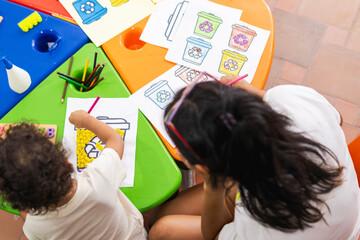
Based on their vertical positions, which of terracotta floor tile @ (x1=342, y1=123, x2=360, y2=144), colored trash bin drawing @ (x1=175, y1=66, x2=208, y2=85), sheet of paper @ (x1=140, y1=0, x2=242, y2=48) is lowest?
terracotta floor tile @ (x1=342, y1=123, x2=360, y2=144)

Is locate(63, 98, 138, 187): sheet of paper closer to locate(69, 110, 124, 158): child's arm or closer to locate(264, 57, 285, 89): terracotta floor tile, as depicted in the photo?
locate(69, 110, 124, 158): child's arm

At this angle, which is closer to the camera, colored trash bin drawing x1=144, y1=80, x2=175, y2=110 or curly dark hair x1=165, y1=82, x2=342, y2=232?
curly dark hair x1=165, y1=82, x2=342, y2=232

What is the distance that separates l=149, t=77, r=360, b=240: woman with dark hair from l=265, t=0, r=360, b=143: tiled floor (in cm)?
110

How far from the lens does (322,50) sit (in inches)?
74.7

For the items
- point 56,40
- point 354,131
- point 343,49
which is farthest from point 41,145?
point 343,49

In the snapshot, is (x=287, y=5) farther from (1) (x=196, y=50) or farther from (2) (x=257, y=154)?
(2) (x=257, y=154)

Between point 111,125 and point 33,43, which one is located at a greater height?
point 33,43

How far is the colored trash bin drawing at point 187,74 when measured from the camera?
1.07 metres

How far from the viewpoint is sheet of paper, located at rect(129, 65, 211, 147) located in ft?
3.34

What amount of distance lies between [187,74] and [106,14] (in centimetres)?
39

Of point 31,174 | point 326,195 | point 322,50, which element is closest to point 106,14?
point 31,174

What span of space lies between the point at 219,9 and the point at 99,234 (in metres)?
0.86

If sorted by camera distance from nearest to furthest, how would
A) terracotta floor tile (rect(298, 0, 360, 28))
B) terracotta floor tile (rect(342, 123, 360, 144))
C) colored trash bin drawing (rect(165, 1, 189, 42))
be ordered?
colored trash bin drawing (rect(165, 1, 189, 42)) → terracotta floor tile (rect(342, 123, 360, 144)) → terracotta floor tile (rect(298, 0, 360, 28))

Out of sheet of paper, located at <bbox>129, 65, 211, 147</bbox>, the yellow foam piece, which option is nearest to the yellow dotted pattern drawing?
sheet of paper, located at <bbox>129, 65, 211, 147</bbox>
